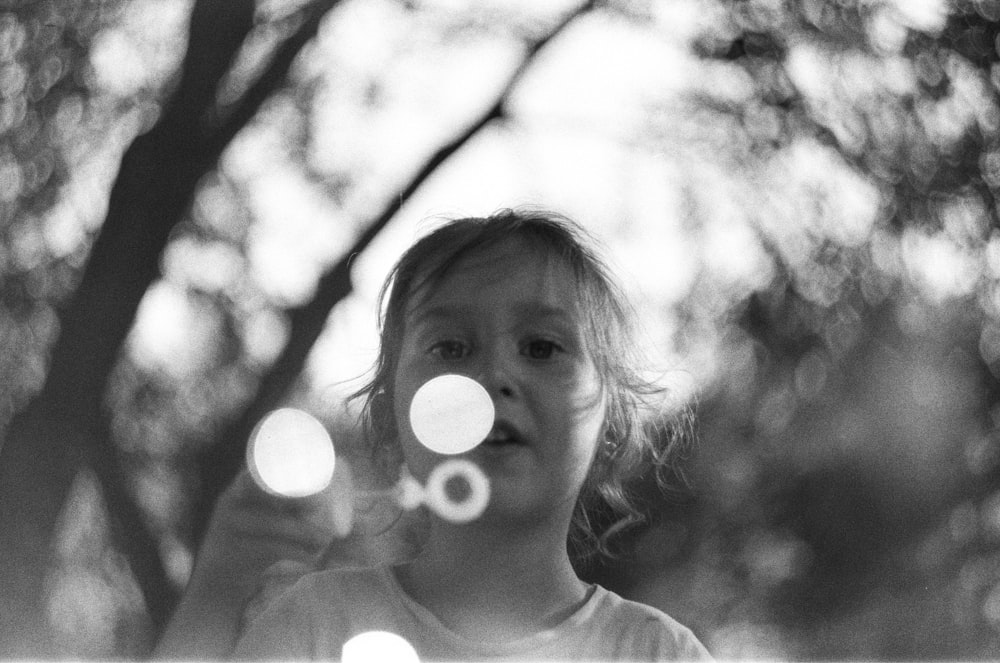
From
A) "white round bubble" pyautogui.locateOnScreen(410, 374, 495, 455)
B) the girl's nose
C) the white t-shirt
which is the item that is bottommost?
the white t-shirt

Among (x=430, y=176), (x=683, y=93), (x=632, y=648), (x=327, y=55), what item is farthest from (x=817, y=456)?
(x=632, y=648)

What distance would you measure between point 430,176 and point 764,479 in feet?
2.73

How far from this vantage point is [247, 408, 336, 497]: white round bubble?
0.51 meters

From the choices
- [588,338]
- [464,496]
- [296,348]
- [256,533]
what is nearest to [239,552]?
[256,533]

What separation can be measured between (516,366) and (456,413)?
41 millimetres

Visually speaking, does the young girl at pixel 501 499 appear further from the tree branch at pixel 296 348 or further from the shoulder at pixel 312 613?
the tree branch at pixel 296 348

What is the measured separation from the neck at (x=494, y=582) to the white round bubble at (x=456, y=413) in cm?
5

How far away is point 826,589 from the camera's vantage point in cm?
201

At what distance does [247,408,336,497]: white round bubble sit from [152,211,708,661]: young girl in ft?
0.18

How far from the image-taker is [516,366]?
0.57 metres

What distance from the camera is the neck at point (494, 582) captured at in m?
0.57

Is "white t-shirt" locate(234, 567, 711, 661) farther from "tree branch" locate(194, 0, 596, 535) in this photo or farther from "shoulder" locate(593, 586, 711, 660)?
"tree branch" locate(194, 0, 596, 535)

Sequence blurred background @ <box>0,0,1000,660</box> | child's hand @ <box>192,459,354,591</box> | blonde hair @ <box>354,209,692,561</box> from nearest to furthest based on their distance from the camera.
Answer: child's hand @ <box>192,459,354,591</box>
blonde hair @ <box>354,209,692,561</box>
blurred background @ <box>0,0,1000,660</box>

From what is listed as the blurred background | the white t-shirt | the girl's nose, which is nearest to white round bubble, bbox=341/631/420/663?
the white t-shirt
